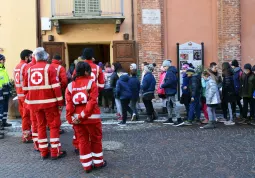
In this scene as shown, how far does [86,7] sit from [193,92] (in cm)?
639

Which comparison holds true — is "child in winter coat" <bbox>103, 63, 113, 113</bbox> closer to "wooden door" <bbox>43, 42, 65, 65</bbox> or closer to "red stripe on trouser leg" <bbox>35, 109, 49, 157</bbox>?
"wooden door" <bbox>43, 42, 65, 65</bbox>

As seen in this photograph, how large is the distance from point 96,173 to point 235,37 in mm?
10439

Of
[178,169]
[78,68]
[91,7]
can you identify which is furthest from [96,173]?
[91,7]

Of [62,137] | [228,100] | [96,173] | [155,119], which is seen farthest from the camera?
[155,119]

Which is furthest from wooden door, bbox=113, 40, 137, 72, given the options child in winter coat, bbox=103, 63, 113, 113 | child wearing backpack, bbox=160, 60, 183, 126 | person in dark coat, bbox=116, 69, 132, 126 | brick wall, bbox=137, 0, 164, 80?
child wearing backpack, bbox=160, 60, 183, 126

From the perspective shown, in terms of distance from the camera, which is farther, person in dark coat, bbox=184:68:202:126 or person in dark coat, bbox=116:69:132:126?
person in dark coat, bbox=116:69:132:126

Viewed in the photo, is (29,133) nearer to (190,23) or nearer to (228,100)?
(228,100)

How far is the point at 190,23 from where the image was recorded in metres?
14.5

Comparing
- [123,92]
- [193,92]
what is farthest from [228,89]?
[123,92]

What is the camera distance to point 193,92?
9.55m

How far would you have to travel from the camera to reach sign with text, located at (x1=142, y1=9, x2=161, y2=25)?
14266 mm

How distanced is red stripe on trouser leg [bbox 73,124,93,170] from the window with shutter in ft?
28.6

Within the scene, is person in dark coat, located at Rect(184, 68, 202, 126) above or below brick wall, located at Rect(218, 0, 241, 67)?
below

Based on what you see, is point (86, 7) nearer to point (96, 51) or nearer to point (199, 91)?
point (96, 51)
